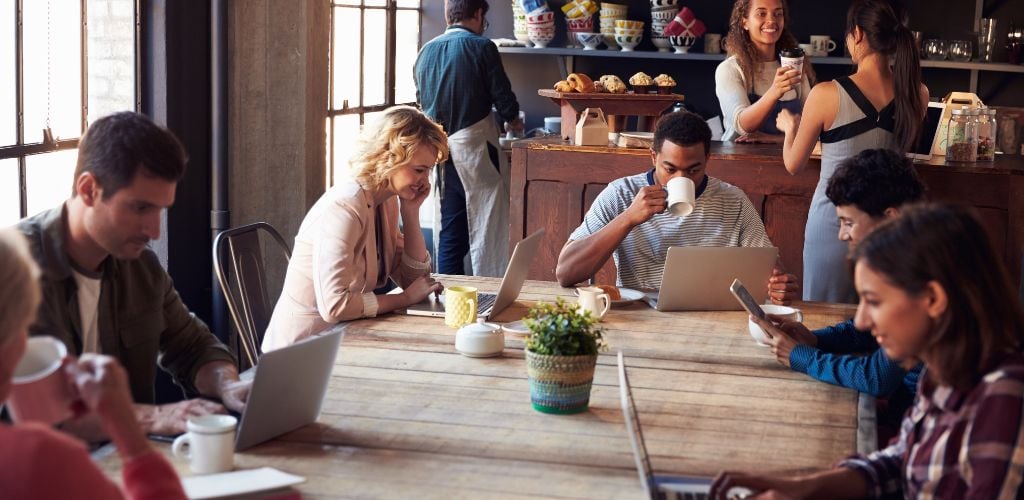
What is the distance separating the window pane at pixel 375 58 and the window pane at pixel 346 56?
0.46 ft

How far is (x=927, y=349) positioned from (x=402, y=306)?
5.22 feet

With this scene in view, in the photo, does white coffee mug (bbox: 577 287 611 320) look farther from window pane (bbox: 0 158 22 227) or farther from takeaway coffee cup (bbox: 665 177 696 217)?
window pane (bbox: 0 158 22 227)

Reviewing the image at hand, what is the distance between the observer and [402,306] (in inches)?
119

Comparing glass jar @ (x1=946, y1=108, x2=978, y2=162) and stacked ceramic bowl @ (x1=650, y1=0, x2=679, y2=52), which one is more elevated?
stacked ceramic bowl @ (x1=650, y1=0, x2=679, y2=52)

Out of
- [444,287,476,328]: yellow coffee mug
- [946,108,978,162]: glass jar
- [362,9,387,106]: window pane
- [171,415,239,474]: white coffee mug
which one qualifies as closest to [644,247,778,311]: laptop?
[444,287,476,328]: yellow coffee mug

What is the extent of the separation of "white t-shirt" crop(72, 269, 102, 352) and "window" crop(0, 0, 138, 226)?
3.97 feet

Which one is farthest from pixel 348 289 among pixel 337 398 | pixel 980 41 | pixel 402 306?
pixel 980 41

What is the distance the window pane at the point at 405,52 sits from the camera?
6543mm

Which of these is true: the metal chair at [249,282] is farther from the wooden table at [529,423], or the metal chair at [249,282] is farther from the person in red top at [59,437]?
the person in red top at [59,437]

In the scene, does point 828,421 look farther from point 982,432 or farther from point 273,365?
point 273,365

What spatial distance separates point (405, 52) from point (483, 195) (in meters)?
1.29

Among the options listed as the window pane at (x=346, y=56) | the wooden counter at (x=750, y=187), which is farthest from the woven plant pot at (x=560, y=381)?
the window pane at (x=346, y=56)

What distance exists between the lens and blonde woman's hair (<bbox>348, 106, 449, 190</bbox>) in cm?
315

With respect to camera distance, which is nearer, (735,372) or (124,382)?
(124,382)
